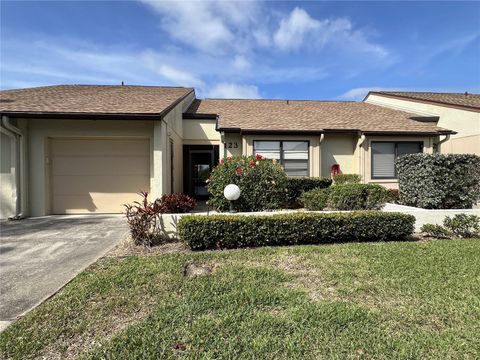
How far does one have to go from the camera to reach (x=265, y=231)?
619 centimetres

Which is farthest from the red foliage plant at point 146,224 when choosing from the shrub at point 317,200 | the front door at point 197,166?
the front door at point 197,166

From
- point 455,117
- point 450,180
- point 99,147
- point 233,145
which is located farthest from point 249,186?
point 455,117

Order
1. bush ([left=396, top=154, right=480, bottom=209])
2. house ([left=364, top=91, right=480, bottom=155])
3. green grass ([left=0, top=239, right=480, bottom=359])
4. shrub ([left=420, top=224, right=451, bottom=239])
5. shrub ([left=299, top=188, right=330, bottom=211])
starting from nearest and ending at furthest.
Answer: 1. green grass ([left=0, top=239, right=480, bottom=359])
2. shrub ([left=420, top=224, right=451, bottom=239])
3. bush ([left=396, top=154, right=480, bottom=209])
4. shrub ([left=299, top=188, right=330, bottom=211])
5. house ([left=364, top=91, right=480, bottom=155])

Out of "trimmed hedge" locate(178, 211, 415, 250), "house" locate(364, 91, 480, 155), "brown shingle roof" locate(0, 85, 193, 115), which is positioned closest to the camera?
"trimmed hedge" locate(178, 211, 415, 250)

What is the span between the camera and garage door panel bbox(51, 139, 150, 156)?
10.9m

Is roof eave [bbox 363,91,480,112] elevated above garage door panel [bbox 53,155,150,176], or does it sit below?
above

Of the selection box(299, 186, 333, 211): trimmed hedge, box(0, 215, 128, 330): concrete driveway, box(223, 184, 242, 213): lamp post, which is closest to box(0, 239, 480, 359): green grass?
box(0, 215, 128, 330): concrete driveway

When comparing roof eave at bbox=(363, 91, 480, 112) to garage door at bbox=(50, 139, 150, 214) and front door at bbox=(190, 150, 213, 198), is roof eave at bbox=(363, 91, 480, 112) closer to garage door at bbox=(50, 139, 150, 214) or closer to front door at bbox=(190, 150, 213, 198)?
front door at bbox=(190, 150, 213, 198)

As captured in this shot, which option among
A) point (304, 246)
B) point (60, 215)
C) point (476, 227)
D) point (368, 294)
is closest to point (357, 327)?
point (368, 294)

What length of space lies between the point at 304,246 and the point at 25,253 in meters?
5.75

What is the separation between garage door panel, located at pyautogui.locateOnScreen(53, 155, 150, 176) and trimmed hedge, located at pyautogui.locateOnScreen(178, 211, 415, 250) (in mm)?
5648

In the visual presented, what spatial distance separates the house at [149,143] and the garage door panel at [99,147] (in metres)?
0.04

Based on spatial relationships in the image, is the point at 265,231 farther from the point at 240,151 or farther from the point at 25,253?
the point at 240,151

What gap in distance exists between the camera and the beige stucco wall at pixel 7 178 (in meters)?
10.1
